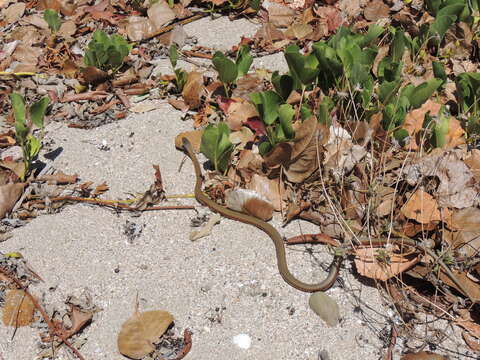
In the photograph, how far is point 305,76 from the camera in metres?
3.19

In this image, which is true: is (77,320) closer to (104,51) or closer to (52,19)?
(104,51)

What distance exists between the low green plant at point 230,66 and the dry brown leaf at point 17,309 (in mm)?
1698

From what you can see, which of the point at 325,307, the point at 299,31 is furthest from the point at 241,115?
the point at 325,307

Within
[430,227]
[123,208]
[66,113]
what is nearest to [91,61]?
[66,113]

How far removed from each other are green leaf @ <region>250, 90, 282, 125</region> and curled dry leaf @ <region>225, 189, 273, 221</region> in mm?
446

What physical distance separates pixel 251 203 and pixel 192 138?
2.28 ft

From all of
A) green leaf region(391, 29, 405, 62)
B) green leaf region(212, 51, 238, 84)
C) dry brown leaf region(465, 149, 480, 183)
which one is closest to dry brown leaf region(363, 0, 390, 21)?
green leaf region(391, 29, 405, 62)

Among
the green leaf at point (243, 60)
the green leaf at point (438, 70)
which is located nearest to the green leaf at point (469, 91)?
the green leaf at point (438, 70)

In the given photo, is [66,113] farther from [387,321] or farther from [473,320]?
[473,320]

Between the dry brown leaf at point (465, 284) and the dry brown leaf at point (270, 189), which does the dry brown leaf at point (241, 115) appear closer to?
the dry brown leaf at point (270, 189)

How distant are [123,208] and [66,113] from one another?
1025 millimetres

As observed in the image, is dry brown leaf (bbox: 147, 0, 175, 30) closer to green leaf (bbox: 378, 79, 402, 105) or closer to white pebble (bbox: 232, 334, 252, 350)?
green leaf (bbox: 378, 79, 402, 105)

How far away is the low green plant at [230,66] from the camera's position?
3.35m

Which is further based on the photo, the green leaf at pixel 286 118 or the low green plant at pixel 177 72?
the low green plant at pixel 177 72
